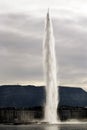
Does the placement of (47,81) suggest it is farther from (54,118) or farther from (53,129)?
(53,129)

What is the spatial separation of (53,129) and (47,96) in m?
27.0

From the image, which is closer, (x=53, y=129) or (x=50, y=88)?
(x=53, y=129)

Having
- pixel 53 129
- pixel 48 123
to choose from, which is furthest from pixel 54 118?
pixel 53 129

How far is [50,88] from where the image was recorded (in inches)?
6555

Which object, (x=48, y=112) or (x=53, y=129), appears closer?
(x=53, y=129)

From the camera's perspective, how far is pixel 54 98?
167 metres

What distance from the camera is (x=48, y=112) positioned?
168 m

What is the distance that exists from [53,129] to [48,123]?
2744 cm

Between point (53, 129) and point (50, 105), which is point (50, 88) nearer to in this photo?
point (50, 105)

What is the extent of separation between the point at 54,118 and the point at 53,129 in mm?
30391

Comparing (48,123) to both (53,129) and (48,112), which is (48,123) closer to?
(48,112)

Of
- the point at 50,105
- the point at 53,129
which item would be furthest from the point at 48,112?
the point at 53,129

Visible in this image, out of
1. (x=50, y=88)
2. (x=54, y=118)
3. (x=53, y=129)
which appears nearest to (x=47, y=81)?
(x=50, y=88)

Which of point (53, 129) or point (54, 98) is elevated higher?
point (54, 98)
